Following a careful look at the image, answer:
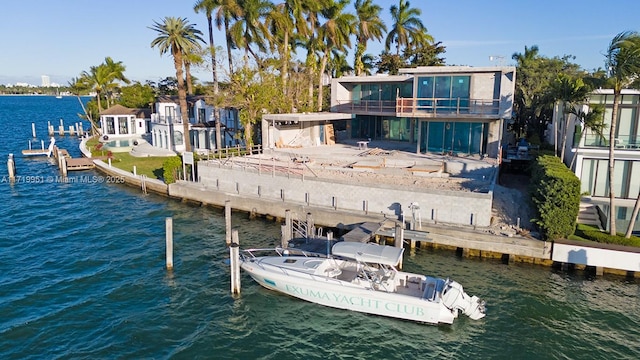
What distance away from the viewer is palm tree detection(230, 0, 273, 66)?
45844 mm

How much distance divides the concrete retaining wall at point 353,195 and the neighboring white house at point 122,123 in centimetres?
3366

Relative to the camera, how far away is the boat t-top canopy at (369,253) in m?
18.6

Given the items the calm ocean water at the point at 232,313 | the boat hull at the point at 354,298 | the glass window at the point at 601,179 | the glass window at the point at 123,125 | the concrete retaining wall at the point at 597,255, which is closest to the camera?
the calm ocean water at the point at 232,313

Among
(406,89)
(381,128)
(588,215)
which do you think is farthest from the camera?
(381,128)

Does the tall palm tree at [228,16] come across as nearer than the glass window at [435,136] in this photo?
No

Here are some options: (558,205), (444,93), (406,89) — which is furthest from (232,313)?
(406,89)

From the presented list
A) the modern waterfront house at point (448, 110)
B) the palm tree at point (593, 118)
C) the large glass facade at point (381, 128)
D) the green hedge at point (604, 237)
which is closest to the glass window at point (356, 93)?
the large glass facade at point (381, 128)

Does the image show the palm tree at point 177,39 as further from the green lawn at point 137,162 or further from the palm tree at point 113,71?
the palm tree at point 113,71

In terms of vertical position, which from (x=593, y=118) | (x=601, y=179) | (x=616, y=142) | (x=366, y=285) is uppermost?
(x=593, y=118)

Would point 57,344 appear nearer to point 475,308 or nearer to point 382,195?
point 475,308

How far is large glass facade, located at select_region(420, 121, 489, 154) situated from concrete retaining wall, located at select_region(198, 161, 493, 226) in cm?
1288

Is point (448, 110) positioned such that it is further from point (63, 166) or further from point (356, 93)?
point (63, 166)

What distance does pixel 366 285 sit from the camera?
1848 cm

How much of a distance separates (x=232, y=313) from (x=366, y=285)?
566 cm
